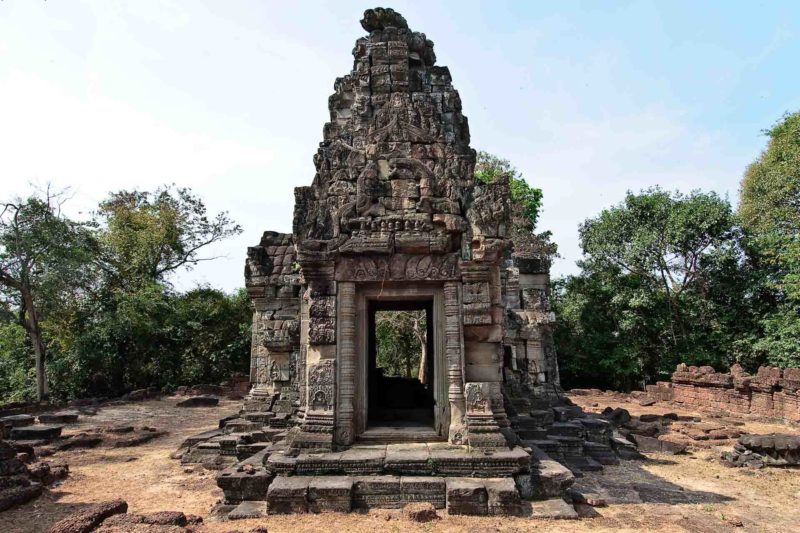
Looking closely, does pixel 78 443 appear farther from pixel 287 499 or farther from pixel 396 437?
pixel 396 437

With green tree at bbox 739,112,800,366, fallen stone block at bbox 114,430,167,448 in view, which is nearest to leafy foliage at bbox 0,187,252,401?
fallen stone block at bbox 114,430,167,448

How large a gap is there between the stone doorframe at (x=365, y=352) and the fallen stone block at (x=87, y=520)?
2494 millimetres

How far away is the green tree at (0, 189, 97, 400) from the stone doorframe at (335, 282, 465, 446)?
17.0 meters

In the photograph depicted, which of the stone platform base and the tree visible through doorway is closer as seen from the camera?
the stone platform base

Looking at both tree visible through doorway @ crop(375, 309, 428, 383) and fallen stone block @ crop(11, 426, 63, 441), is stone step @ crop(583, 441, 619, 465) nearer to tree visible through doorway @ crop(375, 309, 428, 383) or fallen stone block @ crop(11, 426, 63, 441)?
tree visible through doorway @ crop(375, 309, 428, 383)

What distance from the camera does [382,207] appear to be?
265 inches

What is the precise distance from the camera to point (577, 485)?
23.7 ft

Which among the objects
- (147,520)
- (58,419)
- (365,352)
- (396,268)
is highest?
(396,268)

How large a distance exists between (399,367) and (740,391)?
1295 cm

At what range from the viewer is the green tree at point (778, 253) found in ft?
53.2

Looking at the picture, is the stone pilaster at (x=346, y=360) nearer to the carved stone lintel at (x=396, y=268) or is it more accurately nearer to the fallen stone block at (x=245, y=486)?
the carved stone lintel at (x=396, y=268)

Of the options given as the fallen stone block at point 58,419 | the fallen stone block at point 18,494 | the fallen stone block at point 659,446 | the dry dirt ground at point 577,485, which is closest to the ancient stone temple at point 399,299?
the dry dirt ground at point 577,485

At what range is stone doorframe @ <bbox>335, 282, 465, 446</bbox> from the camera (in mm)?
6410

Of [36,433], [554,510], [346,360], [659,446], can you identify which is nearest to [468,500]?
[554,510]
